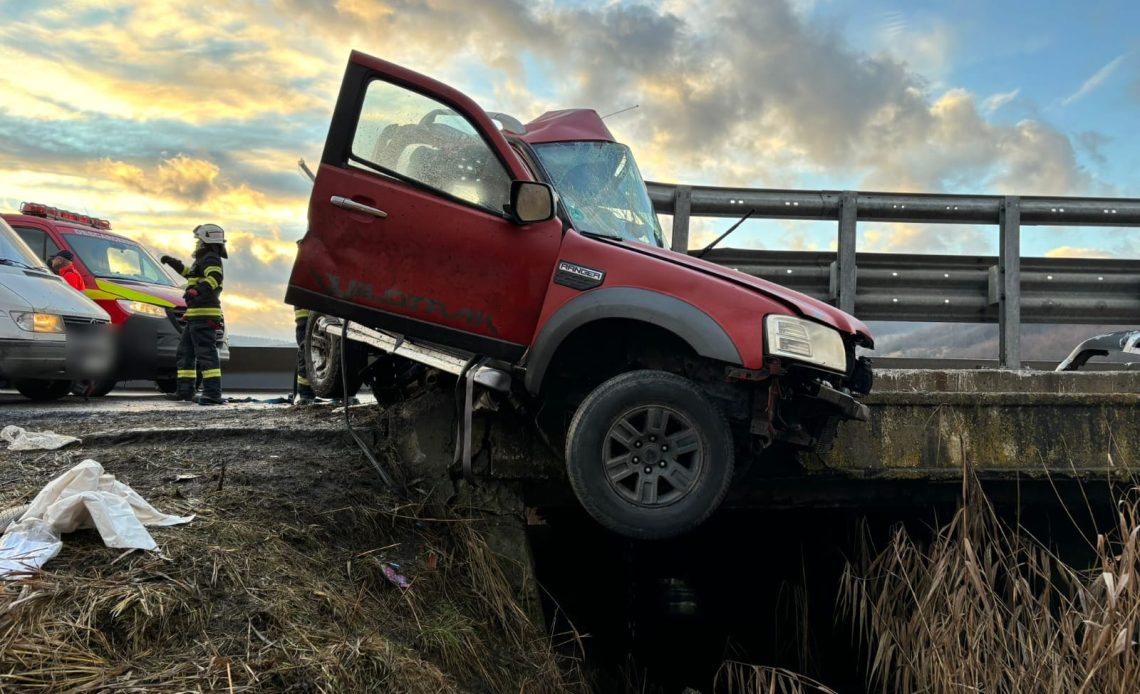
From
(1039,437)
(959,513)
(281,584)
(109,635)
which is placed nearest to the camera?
(109,635)

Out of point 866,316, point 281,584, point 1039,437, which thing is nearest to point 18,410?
point 281,584

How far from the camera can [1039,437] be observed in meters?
5.62

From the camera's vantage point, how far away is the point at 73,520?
152 inches

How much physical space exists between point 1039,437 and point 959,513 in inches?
55.5

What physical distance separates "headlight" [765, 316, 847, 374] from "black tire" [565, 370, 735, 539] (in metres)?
0.42

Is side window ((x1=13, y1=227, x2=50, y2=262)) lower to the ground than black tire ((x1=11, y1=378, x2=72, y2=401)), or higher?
higher

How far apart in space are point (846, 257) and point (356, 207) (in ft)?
14.7

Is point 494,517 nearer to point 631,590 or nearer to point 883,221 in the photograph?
point 631,590

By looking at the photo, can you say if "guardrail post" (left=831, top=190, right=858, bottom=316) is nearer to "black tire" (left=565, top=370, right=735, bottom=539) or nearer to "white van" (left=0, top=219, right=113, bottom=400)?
"black tire" (left=565, top=370, right=735, bottom=539)

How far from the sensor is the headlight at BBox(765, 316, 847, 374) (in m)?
4.28

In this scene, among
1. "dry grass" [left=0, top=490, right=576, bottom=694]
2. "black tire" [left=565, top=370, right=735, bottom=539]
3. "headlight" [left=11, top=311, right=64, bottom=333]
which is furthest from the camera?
"headlight" [left=11, top=311, right=64, bottom=333]

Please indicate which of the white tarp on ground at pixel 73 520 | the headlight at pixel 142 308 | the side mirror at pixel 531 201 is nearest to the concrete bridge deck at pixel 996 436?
the side mirror at pixel 531 201

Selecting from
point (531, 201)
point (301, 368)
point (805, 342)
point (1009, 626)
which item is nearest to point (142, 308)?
point (301, 368)

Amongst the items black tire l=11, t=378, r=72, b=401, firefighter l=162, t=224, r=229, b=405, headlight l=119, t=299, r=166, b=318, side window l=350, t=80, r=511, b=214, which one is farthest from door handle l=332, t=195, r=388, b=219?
headlight l=119, t=299, r=166, b=318
